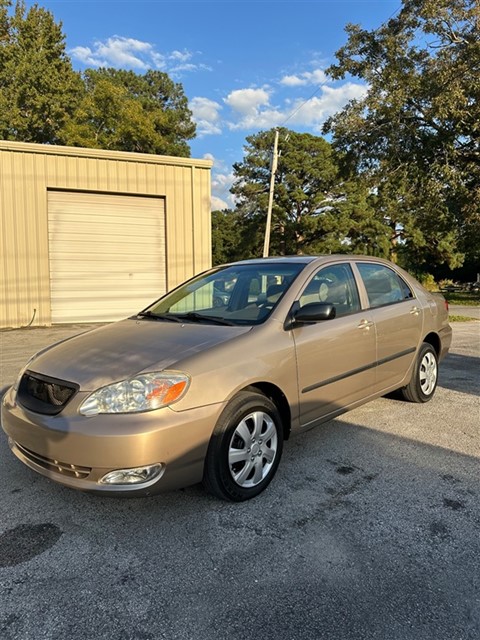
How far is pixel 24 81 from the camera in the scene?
2706 centimetres

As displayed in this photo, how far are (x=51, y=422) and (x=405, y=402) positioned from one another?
12.1 feet

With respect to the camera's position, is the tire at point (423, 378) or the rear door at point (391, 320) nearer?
the rear door at point (391, 320)

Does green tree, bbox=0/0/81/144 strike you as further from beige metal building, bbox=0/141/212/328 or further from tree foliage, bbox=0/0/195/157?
beige metal building, bbox=0/141/212/328

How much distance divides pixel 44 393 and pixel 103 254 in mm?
10336

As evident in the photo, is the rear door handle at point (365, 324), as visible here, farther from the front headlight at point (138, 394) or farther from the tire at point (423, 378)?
the front headlight at point (138, 394)

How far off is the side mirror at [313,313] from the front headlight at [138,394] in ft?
3.38

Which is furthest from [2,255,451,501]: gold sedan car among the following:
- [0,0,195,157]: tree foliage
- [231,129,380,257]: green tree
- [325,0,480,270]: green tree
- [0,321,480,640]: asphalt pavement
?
[231,129,380,257]: green tree

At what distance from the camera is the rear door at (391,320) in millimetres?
4203

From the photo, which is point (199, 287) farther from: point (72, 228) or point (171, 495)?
point (72, 228)

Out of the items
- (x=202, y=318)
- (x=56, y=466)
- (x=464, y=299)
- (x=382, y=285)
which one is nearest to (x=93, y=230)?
(x=382, y=285)

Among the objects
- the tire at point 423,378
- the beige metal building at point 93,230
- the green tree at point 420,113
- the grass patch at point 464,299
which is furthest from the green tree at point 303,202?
the tire at point 423,378

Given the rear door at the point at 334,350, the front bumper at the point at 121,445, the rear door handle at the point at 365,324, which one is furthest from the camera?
the rear door handle at the point at 365,324

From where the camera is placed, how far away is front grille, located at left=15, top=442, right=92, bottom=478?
2.58 m

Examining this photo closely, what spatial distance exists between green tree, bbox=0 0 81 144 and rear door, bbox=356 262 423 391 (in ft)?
93.0
